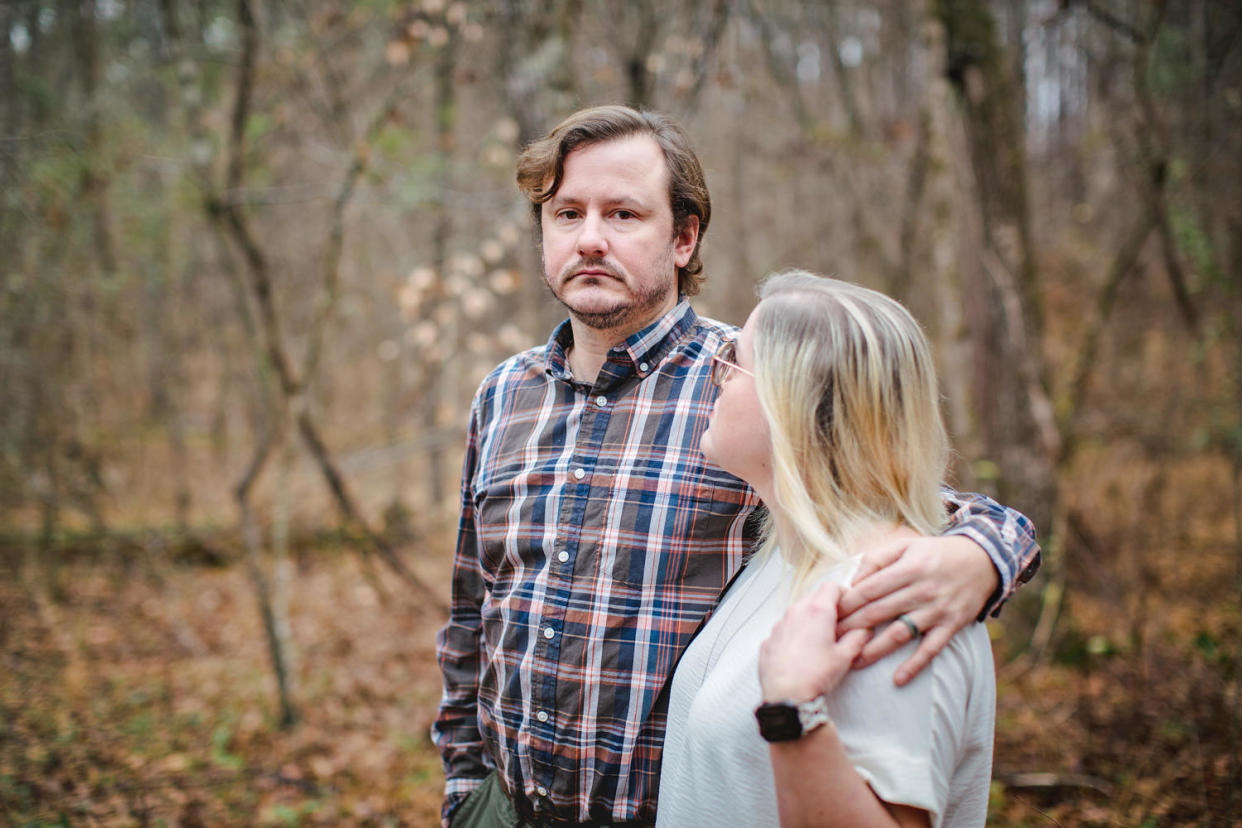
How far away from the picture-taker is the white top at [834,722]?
117cm

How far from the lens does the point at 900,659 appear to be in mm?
1197

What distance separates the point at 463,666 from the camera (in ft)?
6.63

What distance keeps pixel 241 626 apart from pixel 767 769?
7.05 metres

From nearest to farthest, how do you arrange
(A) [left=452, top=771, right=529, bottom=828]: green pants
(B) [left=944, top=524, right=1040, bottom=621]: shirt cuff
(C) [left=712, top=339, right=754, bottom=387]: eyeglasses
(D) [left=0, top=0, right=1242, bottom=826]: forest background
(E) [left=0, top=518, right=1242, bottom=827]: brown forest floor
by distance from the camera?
(B) [left=944, top=524, right=1040, bottom=621]: shirt cuff
(C) [left=712, top=339, right=754, bottom=387]: eyeglasses
(A) [left=452, top=771, right=529, bottom=828]: green pants
(E) [left=0, top=518, right=1242, bottom=827]: brown forest floor
(D) [left=0, top=0, right=1242, bottom=826]: forest background

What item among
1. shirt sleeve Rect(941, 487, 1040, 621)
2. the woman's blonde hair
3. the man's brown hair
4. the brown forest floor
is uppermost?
the man's brown hair

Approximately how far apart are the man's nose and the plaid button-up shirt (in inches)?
9.2

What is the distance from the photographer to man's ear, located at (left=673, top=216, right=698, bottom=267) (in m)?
1.95

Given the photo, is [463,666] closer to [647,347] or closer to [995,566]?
[647,347]

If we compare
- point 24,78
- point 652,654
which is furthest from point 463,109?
point 652,654

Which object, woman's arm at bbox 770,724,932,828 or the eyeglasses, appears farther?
the eyeglasses

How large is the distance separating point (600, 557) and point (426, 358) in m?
5.08

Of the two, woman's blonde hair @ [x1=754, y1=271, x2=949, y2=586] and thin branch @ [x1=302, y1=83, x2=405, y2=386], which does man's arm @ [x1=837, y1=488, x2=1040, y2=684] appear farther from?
thin branch @ [x1=302, y1=83, x2=405, y2=386]

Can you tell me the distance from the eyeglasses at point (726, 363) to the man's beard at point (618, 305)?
0.24m

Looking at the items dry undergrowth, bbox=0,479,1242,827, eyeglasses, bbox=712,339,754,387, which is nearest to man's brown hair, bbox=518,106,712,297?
eyeglasses, bbox=712,339,754,387
